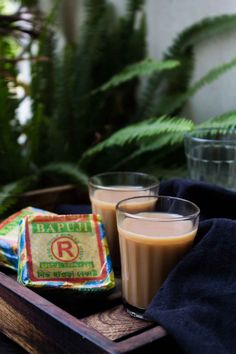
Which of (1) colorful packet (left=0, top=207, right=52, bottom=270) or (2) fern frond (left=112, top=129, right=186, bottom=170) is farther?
(2) fern frond (left=112, top=129, right=186, bottom=170)

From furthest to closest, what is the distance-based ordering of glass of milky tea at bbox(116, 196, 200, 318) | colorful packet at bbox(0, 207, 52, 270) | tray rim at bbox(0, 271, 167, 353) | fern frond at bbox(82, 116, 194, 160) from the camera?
fern frond at bbox(82, 116, 194, 160)
colorful packet at bbox(0, 207, 52, 270)
glass of milky tea at bbox(116, 196, 200, 318)
tray rim at bbox(0, 271, 167, 353)

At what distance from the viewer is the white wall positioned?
127 centimetres

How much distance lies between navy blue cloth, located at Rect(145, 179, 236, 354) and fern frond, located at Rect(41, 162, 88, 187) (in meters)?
0.52

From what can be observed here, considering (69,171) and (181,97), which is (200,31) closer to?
(181,97)

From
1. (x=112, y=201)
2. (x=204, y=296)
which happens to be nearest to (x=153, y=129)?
(x=112, y=201)

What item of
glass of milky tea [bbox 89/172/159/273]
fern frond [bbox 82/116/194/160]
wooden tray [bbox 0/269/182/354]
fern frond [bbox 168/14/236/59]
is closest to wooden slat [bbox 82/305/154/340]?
wooden tray [bbox 0/269/182/354]

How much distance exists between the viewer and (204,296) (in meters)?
0.63

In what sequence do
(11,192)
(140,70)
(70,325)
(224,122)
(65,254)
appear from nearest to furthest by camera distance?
(70,325) < (65,254) < (224,122) < (11,192) < (140,70)

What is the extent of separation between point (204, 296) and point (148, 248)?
3.9 inches

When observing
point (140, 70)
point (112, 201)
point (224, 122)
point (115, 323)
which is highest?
point (140, 70)

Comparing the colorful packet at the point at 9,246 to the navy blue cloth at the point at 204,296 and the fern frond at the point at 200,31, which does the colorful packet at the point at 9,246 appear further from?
the fern frond at the point at 200,31

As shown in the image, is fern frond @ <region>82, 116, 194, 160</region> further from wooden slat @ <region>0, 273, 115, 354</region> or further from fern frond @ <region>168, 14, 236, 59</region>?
wooden slat @ <region>0, 273, 115, 354</region>

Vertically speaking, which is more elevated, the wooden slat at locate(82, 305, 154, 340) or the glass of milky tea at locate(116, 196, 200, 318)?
the glass of milky tea at locate(116, 196, 200, 318)

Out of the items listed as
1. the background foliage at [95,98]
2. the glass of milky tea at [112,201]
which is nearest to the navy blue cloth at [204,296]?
the glass of milky tea at [112,201]
